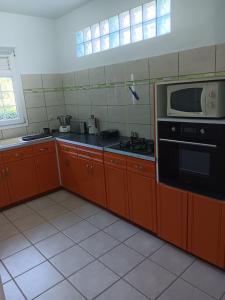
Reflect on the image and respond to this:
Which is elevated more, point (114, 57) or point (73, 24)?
point (73, 24)

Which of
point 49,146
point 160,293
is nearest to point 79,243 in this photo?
point 160,293

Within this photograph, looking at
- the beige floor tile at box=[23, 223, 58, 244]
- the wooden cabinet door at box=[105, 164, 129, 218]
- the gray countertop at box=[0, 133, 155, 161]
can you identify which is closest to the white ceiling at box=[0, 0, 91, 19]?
the gray countertop at box=[0, 133, 155, 161]

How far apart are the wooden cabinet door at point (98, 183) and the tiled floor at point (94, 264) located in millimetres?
182

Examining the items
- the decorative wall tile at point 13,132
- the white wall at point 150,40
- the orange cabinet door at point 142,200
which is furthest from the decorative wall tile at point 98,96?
the orange cabinet door at point 142,200

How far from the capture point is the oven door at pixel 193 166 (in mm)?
1727

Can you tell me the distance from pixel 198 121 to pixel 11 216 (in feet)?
8.22

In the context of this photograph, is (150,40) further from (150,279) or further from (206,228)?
(150,279)

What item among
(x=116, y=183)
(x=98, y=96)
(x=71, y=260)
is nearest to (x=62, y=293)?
(x=71, y=260)

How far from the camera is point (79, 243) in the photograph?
2391 mm

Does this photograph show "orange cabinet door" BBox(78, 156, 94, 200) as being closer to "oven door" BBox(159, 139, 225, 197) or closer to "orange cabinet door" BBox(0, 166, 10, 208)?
"orange cabinet door" BBox(0, 166, 10, 208)

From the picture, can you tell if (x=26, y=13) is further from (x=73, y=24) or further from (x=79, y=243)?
(x=79, y=243)

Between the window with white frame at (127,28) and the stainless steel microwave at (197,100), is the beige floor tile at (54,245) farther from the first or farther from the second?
the window with white frame at (127,28)

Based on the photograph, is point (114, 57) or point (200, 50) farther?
point (114, 57)

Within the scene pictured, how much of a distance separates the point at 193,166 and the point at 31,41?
303 centimetres
